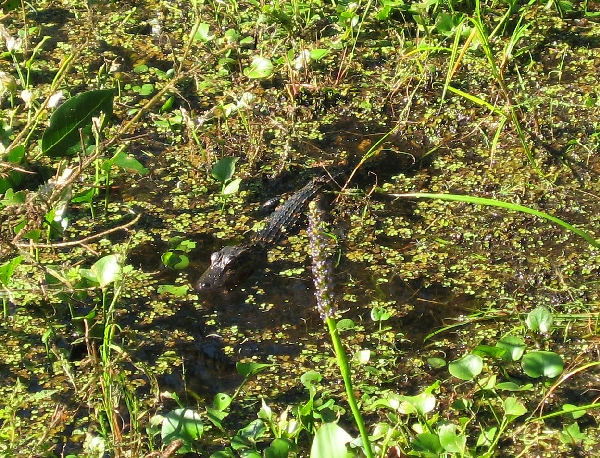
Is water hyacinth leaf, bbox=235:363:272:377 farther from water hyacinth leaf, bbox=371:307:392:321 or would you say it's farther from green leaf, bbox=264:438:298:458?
water hyacinth leaf, bbox=371:307:392:321

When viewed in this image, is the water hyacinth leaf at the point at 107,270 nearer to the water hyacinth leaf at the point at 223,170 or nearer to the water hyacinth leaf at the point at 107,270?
the water hyacinth leaf at the point at 107,270

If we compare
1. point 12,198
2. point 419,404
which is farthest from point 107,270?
point 419,404

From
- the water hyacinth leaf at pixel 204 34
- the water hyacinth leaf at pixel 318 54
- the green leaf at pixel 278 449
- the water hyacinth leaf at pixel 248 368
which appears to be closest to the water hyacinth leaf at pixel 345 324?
the water hyacinth leaf at pixel 248 368

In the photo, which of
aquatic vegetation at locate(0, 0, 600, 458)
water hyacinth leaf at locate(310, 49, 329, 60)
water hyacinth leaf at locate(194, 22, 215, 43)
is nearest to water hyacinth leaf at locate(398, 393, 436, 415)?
aquatic vegetation at locate(0, 0, 600, 458)

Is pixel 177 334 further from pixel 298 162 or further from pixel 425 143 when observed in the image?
pixel 425 143

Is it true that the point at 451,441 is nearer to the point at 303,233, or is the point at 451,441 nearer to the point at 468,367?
the point at 468,367

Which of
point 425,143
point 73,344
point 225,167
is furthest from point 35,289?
point 425,143
